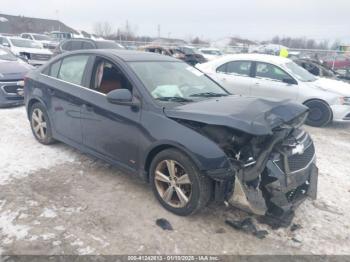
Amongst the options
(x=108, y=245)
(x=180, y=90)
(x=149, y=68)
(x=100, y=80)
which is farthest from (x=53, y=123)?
(x=108, y=245)

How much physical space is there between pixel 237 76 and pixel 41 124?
522 cm

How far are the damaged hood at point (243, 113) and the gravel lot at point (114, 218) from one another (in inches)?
43.0

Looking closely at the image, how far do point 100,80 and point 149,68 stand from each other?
2.27 feet

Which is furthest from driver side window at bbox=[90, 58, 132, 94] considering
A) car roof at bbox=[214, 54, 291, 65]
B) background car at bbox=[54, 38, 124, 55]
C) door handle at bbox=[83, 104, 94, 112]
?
background car at bbox=[54, 38, 124, 55]

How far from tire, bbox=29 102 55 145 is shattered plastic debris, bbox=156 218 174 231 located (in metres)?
2.67

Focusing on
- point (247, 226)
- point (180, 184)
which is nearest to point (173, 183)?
point (180, 184)

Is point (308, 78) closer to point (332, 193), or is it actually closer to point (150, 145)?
point (332, 193)

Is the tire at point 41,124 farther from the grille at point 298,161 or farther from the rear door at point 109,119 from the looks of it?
the grille at point 298,161

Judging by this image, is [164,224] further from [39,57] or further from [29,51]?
[29,51]

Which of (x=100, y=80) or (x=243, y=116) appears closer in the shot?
(x=243, y=116)

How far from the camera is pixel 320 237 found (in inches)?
129

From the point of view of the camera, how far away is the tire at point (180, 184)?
10.7 feet

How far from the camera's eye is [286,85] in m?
7.95

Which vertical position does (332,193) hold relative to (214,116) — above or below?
below
